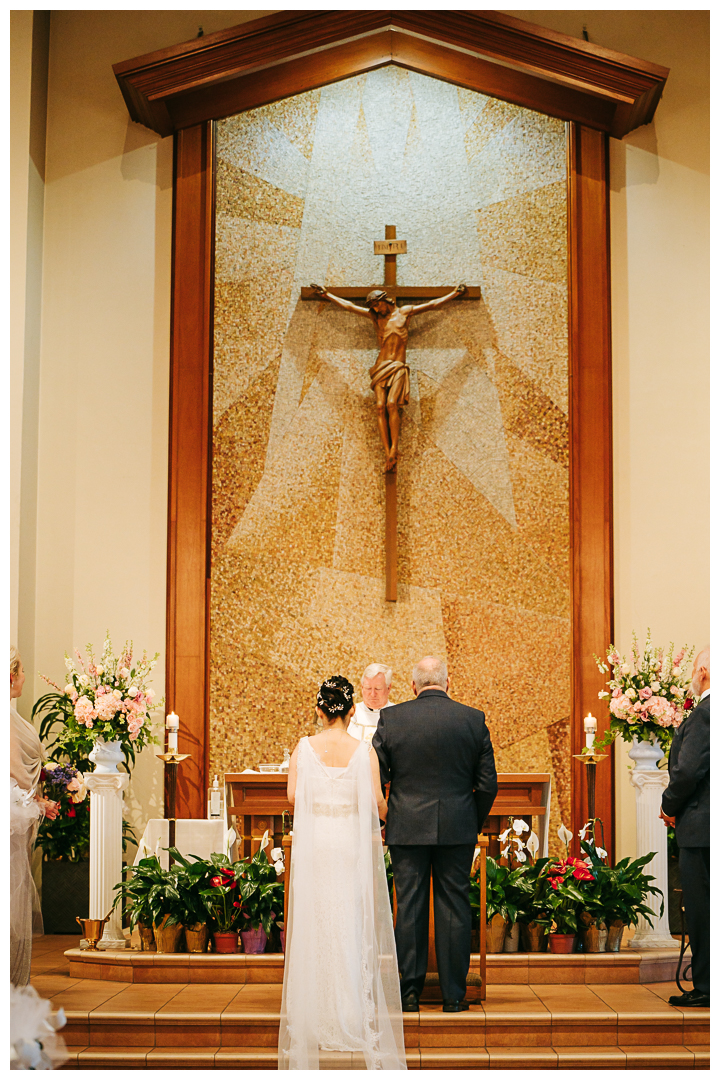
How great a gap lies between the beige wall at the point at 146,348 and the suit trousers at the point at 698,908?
275 cm

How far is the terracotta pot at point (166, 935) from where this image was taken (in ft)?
18.3

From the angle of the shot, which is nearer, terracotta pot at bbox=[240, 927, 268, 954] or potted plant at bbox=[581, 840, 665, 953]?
terracotta pot at bbox=[240, 927, 268, 954]

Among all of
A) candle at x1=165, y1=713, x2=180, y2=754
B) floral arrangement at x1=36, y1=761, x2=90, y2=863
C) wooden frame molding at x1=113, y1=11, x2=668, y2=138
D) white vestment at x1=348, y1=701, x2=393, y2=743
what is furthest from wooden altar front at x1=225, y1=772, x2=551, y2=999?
wooden frame molding at x1=113, y1=11, x2=668, y2=138

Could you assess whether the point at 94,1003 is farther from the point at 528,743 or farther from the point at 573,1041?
the point at 528,743

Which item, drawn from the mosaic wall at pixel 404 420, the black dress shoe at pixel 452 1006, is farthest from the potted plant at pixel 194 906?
the mosaic wall at pixel 404 420

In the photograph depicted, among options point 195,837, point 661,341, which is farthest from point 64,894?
point 661,341

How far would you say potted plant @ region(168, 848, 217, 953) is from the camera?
18.2 feet

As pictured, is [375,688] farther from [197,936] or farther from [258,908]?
[197,936]

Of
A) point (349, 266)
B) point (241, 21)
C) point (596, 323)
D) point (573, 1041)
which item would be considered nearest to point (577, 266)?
point (596, 323)

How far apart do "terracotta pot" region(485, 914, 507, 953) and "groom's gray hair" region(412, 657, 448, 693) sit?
4.66ft

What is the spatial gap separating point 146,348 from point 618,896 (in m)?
4.95

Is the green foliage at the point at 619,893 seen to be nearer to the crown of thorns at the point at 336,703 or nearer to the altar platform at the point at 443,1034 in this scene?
the altar platform at the point at 443,1034

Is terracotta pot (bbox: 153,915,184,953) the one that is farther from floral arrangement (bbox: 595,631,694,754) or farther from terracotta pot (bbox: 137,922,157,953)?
floral arrangement (bbox: 595,631,694,754)

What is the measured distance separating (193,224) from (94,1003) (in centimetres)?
543
